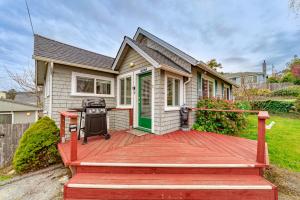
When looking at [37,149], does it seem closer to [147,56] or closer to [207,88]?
[147,56]

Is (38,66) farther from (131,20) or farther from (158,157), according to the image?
(131,20)

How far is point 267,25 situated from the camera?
10250mm

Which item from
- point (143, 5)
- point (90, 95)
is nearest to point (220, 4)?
point (143, 5)

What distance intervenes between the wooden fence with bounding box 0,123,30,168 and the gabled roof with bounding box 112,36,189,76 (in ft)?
14.1

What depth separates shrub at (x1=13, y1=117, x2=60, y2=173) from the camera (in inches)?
149

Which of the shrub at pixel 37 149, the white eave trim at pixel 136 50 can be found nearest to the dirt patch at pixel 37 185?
Answer: the shrub at pixel 37 149

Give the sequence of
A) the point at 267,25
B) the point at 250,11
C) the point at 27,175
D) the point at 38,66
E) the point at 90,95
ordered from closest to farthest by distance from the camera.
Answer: the point at 27,175 < the point at 90,95 < the point at 38,66 < the point at 250,11 < the point at 267,25

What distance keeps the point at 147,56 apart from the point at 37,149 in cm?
416

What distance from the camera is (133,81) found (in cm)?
588

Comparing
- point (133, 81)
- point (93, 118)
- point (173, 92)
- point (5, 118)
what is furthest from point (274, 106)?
point (5, 118)

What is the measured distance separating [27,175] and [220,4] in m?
11.1

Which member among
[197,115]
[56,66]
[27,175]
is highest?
[56,66]

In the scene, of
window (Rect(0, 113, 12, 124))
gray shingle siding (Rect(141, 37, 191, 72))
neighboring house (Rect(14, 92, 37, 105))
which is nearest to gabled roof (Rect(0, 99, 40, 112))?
window (Rect(0, 113, 12, 124))

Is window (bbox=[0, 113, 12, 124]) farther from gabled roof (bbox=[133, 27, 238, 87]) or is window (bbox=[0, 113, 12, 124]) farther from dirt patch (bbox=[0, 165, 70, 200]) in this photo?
gabled roof (bbox=[133, 27, 238, 87])
